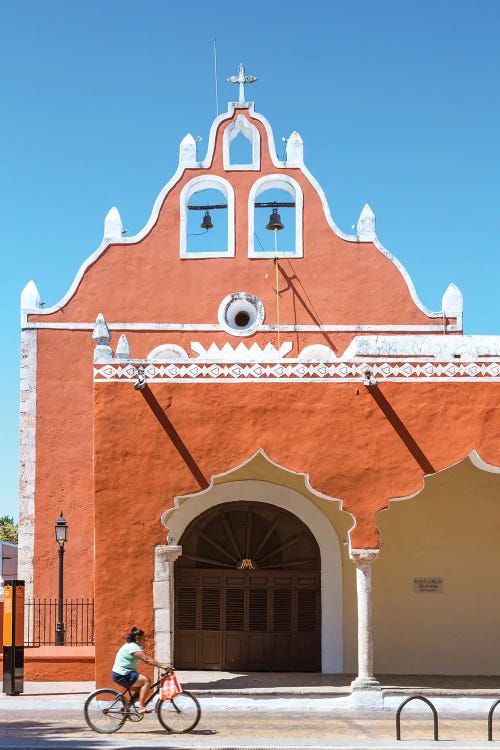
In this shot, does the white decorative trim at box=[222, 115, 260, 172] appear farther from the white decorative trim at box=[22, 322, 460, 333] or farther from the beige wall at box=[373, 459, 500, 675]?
the beige wall at box=[373, 459, 500, 675]

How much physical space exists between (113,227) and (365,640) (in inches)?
333

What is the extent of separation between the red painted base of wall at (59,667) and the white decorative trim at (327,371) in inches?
170

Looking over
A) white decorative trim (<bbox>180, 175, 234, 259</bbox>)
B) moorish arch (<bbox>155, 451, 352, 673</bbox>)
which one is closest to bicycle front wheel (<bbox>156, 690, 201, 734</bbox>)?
moorish arch (<bbox>155, 451, 352, 673</bbox>)

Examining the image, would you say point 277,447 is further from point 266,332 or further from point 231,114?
point 231,114

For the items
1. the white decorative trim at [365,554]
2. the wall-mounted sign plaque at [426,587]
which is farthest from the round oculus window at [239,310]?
the white decorative trim at [365,554]

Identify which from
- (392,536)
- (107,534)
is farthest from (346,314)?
(107,534)

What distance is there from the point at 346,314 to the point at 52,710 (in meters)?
8.21

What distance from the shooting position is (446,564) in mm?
16812

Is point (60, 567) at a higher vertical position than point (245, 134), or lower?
lower

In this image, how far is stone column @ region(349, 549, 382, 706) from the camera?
1370cm

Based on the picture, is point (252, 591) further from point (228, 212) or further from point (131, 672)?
point (228, 212)

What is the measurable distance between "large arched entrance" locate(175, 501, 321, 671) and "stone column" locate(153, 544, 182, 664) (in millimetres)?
2147

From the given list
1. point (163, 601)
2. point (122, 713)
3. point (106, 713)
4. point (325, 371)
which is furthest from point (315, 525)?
point (106, 713)

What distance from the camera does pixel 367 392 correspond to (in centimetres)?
1443
